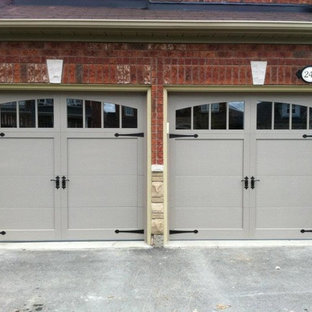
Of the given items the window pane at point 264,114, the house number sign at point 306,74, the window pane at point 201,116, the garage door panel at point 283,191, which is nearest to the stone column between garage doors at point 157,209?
the window pane at point 201,116

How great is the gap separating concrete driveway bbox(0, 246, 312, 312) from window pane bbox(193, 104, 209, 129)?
1827 mm

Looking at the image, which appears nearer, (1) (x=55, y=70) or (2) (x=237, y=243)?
(1) (x=55, y=70)

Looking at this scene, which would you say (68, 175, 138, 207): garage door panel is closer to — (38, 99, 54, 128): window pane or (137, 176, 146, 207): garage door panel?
(137, 176, 146, 207): garage door panel

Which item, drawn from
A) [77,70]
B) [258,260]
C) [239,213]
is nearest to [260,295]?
[258,260]

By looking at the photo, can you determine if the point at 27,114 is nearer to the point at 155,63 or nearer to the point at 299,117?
the point at 155,63

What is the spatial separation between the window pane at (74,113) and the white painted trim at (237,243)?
227 cm

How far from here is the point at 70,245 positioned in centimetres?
551

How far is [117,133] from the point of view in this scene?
557 cm

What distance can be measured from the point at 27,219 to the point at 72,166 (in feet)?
3.47

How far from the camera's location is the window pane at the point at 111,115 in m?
5.55

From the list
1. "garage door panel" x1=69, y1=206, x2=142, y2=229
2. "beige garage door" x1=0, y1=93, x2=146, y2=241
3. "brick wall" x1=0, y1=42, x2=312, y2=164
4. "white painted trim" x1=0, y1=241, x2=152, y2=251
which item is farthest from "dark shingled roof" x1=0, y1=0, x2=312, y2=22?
"white painted trim" x1=0, y1=241, x2=152, y2=251

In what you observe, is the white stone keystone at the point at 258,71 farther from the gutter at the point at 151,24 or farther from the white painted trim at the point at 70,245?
the white painted trim at the point at 70,245

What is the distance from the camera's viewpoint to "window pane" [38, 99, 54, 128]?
218 inches

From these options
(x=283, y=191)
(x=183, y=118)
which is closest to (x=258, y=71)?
(x=183, y=118)
